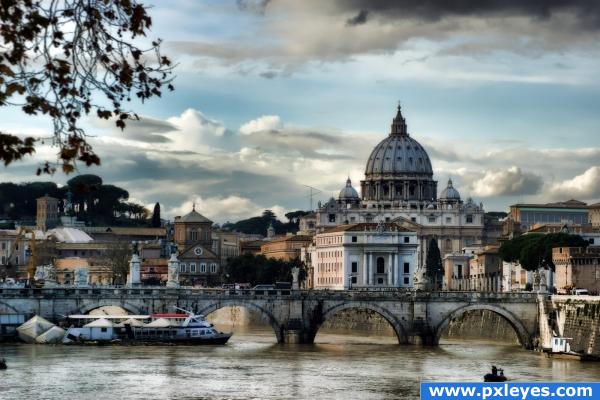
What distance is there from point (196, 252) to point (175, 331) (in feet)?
303

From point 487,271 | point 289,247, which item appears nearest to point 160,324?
point 487,271

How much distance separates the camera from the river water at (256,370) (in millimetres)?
52188

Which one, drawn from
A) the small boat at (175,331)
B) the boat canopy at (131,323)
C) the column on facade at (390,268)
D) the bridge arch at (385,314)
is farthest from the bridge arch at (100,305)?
the column on facade at (390,268)

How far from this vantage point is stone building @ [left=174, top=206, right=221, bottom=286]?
165 m

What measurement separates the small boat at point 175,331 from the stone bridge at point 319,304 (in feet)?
5.96

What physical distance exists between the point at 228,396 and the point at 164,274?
361 ft

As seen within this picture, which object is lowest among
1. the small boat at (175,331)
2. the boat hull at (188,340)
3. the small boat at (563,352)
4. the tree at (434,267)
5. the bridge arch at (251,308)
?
the small boat at (563,352)

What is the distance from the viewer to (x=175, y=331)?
75.3 metres

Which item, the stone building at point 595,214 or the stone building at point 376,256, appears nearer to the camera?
the stone building at point 376,256

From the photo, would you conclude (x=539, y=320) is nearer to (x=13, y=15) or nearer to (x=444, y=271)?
(x=13, y=15)

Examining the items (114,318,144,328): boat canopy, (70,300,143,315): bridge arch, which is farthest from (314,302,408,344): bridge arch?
(70,300,143,315): bridge arch

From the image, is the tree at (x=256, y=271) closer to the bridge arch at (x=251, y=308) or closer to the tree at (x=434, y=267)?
the tree at (x=434, y=267)

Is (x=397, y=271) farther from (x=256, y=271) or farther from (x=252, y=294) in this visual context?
(x=252, y=294)

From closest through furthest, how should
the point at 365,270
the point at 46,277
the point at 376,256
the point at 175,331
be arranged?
1. the point at 175,331
2. the point at 46,277
3. the point at 365,270
4. the point at 376,256
